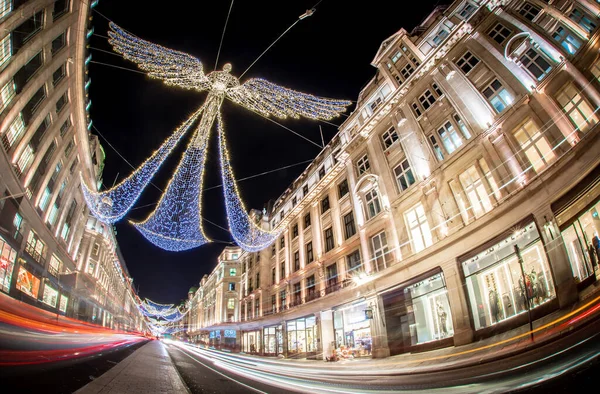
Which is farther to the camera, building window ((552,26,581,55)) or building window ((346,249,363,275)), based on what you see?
building window ((346,249,363,275))

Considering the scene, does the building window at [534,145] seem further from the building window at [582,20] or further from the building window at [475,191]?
the building window at [582,20]

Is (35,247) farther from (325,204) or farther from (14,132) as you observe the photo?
(325,204)

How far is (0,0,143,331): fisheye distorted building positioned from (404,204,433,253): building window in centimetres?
2317

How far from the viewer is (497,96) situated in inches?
527

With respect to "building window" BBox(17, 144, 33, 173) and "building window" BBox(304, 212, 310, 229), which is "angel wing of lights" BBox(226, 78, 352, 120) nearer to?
"building window" BBox(304, 212, 310, 229)

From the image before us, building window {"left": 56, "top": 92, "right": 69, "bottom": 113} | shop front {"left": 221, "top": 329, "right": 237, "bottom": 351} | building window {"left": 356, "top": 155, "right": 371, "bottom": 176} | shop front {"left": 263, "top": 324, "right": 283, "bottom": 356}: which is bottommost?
shop front {"left": 221, "top": 329, "right": 237, "bottom": 351}

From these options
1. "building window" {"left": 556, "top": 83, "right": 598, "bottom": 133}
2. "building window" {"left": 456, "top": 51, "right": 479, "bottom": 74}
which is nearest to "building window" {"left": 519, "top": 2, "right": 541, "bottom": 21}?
"building window" {"left": 456, "top": 51, "right": 479, "bottom": 74}

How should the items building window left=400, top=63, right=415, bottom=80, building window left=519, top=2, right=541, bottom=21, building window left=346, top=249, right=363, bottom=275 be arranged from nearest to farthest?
building window left=519, top=2, right=541, bottom=21 < building window left=400, top=63, right=415, bottom=80 < building window left=346, top=249, right=363, bottom=275

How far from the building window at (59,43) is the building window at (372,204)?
26.1 meters

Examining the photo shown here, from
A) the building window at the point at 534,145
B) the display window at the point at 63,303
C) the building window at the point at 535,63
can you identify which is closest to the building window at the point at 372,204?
the building window at the point at 534,145

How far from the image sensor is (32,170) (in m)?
19.7

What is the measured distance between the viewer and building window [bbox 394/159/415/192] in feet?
55.1

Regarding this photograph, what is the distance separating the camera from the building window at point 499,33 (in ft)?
46.1

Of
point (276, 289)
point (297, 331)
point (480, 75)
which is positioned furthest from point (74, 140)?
point (480, 75)
